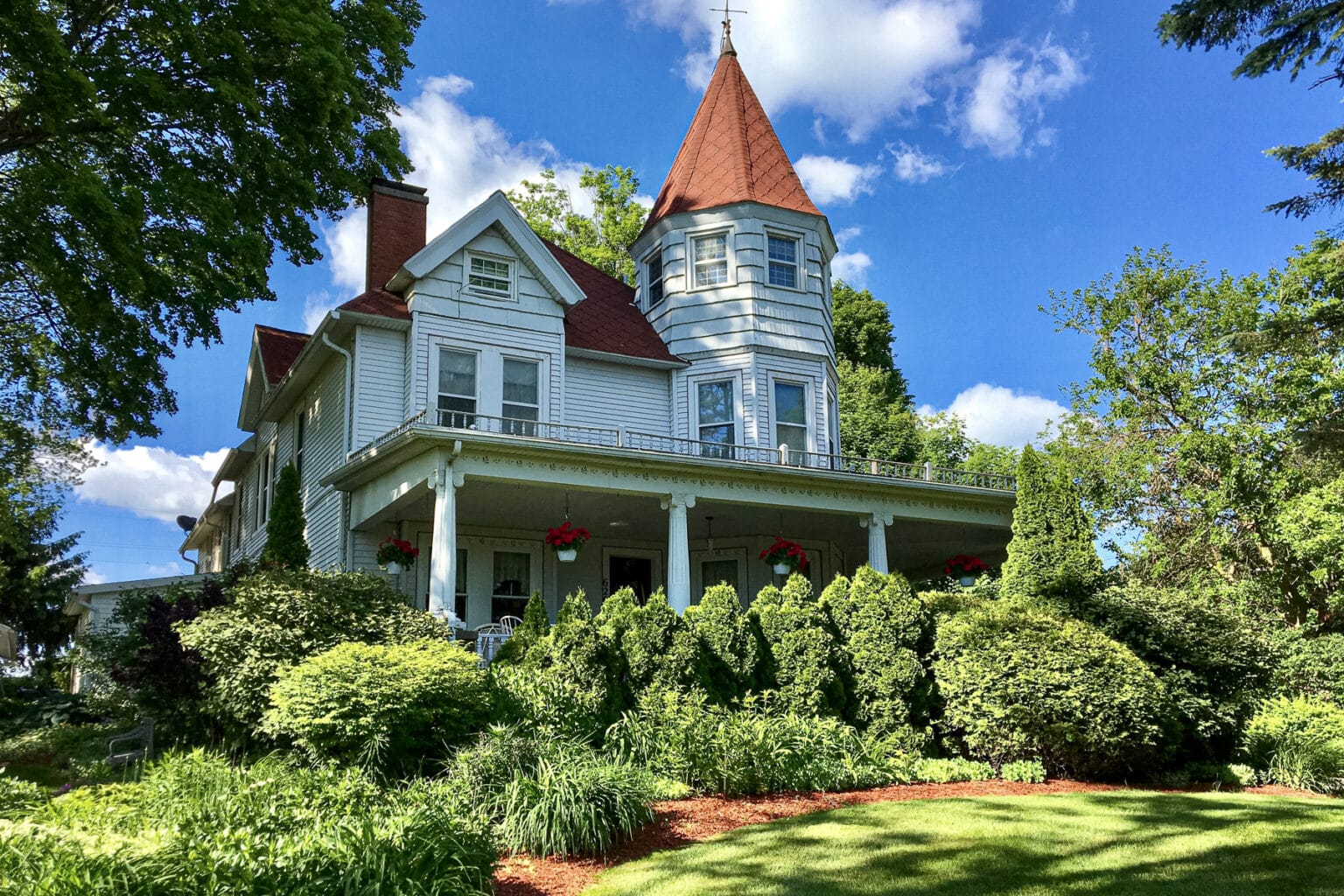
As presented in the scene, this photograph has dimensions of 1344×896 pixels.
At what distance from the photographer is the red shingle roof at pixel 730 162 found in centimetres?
2136

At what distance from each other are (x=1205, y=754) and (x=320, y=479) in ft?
47.4

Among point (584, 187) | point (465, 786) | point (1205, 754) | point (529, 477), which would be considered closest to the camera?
point (465, 786)

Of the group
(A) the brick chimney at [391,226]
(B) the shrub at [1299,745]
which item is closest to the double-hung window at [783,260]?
(A) the brick chimney at [391,226]

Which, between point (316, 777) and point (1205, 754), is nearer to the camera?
point (316, 777)

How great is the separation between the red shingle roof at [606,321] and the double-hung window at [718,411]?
962 millimetres

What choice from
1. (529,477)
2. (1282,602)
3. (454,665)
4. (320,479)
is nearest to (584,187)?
(320,479)

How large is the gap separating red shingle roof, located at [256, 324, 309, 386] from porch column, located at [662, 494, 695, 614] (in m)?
10.2

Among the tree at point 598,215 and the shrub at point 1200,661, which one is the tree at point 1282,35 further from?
the tree at point 598,215

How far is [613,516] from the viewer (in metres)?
18.4

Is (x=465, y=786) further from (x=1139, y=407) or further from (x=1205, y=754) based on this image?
(x=1139, y=407)

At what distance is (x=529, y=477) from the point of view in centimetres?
1480

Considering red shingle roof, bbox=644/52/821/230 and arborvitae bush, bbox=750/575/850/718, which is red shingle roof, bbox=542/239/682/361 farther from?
arborvitae bush, bbox=750/575/850/718

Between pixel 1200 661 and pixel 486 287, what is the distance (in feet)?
43.3

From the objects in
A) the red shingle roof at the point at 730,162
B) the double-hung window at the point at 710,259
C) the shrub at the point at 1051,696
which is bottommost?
the shrub at the point at 1051,696
